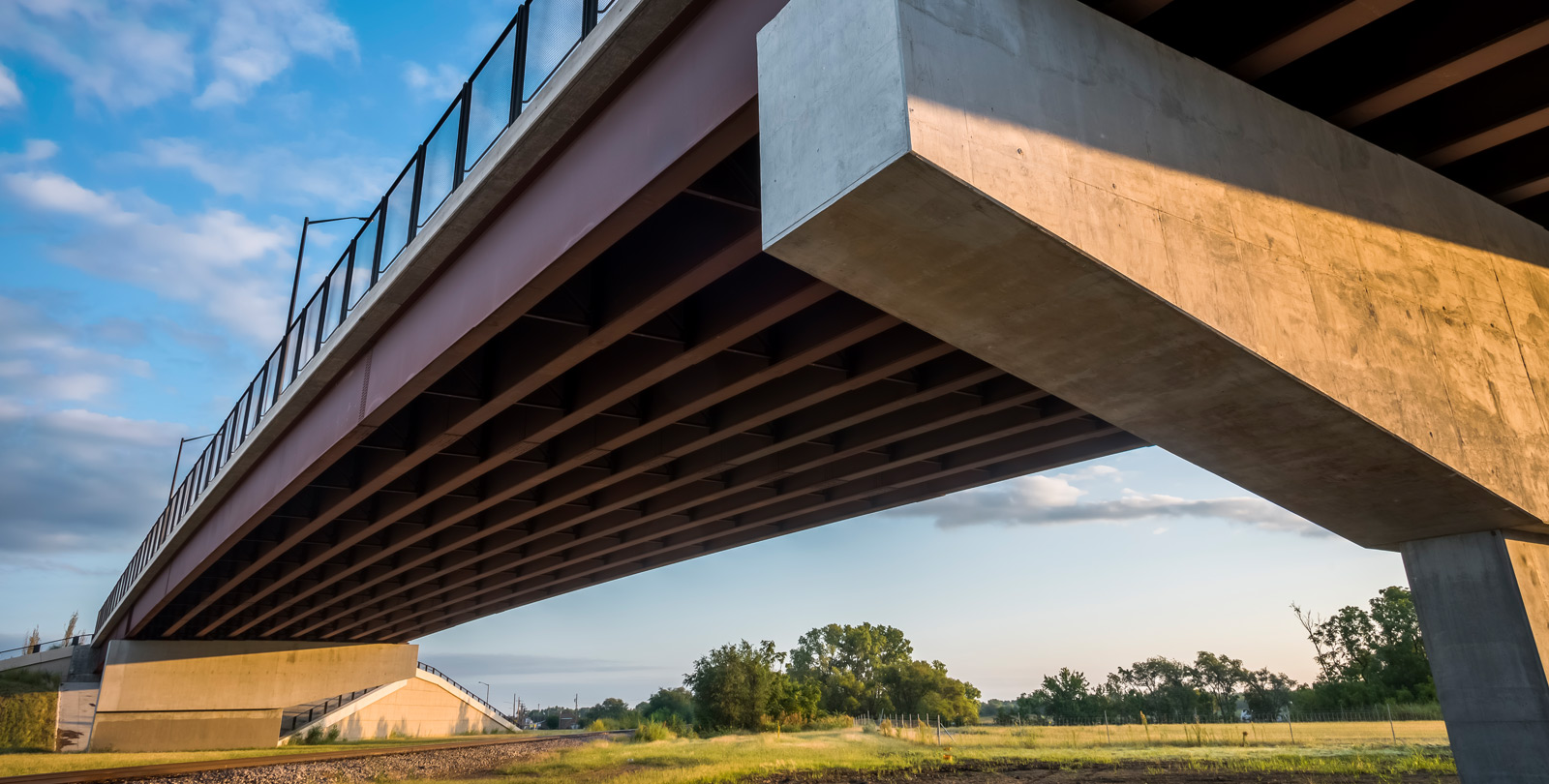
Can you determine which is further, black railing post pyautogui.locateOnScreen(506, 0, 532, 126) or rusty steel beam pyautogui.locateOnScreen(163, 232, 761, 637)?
black railing post pyautogui.locateOnScreen(506, 0, 532, 126)

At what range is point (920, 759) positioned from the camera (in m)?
23.3

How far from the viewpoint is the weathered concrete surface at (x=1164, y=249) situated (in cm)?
450

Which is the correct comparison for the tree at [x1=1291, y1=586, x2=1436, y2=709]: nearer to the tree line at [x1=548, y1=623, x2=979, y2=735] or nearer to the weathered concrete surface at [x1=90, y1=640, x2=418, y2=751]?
the tree line at [x1=548, y1=623, x2=979, y2=735]

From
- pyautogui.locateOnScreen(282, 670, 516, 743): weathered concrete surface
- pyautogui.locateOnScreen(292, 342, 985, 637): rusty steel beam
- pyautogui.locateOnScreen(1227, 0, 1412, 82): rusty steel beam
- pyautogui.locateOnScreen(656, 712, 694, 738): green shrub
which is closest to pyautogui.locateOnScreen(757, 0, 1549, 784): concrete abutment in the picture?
pyautogui.locateOnScreen(1227, 0, 1412, 82): rusty steel beam

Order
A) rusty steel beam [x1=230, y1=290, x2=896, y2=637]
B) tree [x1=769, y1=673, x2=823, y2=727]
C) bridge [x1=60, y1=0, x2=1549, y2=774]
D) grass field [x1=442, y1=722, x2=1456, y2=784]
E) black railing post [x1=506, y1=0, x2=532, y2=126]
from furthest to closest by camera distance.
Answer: tree [x1=769, y1=673, x2=823, y2=727] < grass field [x1=442, y1=722, x2=1456, y2=784] < rusty steel beam [x1=230, y1=290, x2=896, y2=637] < black railing post [x1=506, y1=0, x2=532, y2=126] < bridge [x1=60, y1=0, x2=1549, y2=774]

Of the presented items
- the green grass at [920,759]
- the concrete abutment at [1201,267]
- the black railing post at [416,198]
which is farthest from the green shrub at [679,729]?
the concrete abutment at [1201,267]

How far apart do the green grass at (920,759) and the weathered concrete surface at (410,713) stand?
25.3 metres

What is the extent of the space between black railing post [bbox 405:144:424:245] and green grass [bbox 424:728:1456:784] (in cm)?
1208

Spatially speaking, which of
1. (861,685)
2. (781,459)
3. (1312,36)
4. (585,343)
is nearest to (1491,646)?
(1312,36)

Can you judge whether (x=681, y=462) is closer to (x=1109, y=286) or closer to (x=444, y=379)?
(x=444, y=379)

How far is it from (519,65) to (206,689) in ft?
130

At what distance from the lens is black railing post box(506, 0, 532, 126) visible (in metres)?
8.81

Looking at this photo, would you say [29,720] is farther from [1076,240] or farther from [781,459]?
[1076,240]

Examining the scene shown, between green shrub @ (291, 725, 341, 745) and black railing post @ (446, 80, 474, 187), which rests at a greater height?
black railing post @ (446, 80, 474, 187)
